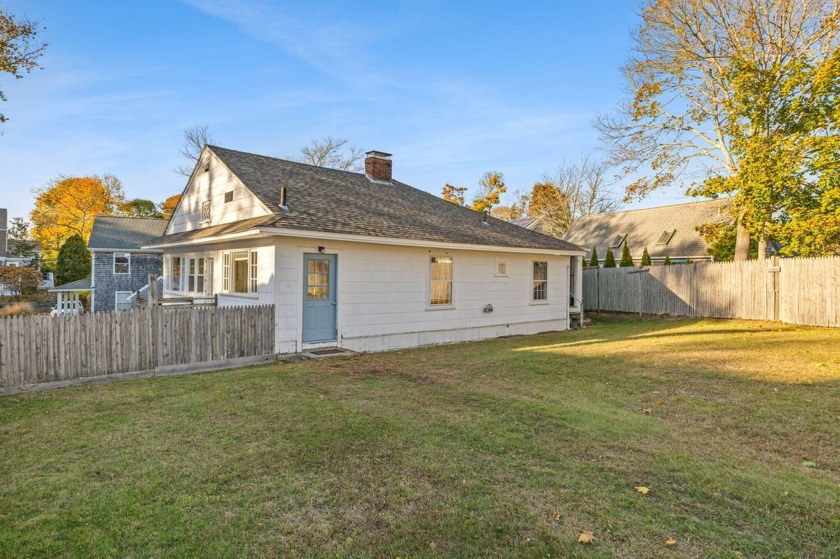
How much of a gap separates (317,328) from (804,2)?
21271mm

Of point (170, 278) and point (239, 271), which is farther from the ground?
point (239, 271)

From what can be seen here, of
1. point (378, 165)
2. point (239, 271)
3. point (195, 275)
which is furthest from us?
point (378, 165)

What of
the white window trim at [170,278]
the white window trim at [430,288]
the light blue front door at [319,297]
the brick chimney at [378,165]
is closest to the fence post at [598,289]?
the brick chimney at [378,165]

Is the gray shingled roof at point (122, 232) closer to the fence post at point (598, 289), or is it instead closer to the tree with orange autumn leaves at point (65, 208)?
the tree with orange autumn leaves at point (65, 208)

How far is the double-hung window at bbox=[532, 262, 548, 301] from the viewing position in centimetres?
1608

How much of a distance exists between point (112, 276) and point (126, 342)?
22128 mm

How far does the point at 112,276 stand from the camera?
86.7 ft

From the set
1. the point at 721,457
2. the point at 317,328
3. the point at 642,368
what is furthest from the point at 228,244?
the point at 721,457

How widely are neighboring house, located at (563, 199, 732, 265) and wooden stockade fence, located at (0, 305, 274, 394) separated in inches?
919

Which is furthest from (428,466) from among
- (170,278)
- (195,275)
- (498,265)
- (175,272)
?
(170,278)

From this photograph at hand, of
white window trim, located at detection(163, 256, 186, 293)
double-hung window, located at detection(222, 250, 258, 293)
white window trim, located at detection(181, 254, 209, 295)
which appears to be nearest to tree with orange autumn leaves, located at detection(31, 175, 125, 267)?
white window trim, located at detection(163, 256, 186, 293)

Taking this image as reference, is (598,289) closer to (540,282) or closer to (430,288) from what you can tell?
(540,282)

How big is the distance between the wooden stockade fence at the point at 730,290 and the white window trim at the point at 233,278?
16.1 m

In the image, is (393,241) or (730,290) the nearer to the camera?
(393,241)
